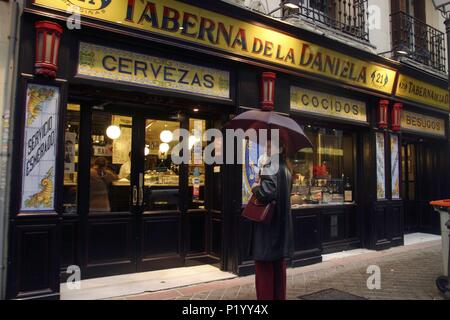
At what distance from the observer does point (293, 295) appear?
5.23 meters

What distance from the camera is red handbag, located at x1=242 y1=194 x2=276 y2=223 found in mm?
3986

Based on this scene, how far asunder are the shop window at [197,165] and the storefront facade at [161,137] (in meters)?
0.02

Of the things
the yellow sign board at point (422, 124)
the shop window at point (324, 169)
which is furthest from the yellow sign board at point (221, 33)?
the yellow sign board at point (422, 124)

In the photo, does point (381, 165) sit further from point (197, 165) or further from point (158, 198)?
point (158, 198)

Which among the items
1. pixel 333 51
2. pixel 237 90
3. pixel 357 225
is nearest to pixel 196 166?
pixel 237 90

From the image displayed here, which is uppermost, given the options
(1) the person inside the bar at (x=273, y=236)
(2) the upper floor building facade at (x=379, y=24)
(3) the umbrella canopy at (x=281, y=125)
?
(2) the upper floor building facade at (x=379, y=24)

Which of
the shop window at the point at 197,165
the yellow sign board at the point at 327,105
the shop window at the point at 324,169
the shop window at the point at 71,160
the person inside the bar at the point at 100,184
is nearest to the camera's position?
the shop window at the point at 71,160

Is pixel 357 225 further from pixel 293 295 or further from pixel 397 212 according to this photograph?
pixel 293 295

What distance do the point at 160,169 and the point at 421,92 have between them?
735 centimetres

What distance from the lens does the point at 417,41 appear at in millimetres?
10789

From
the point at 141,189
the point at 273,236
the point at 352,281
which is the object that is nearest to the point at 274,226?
the point at 273,236

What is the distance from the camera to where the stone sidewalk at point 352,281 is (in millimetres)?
5156

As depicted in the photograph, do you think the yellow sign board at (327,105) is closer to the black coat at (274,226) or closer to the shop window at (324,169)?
the shop window at (324,169)
